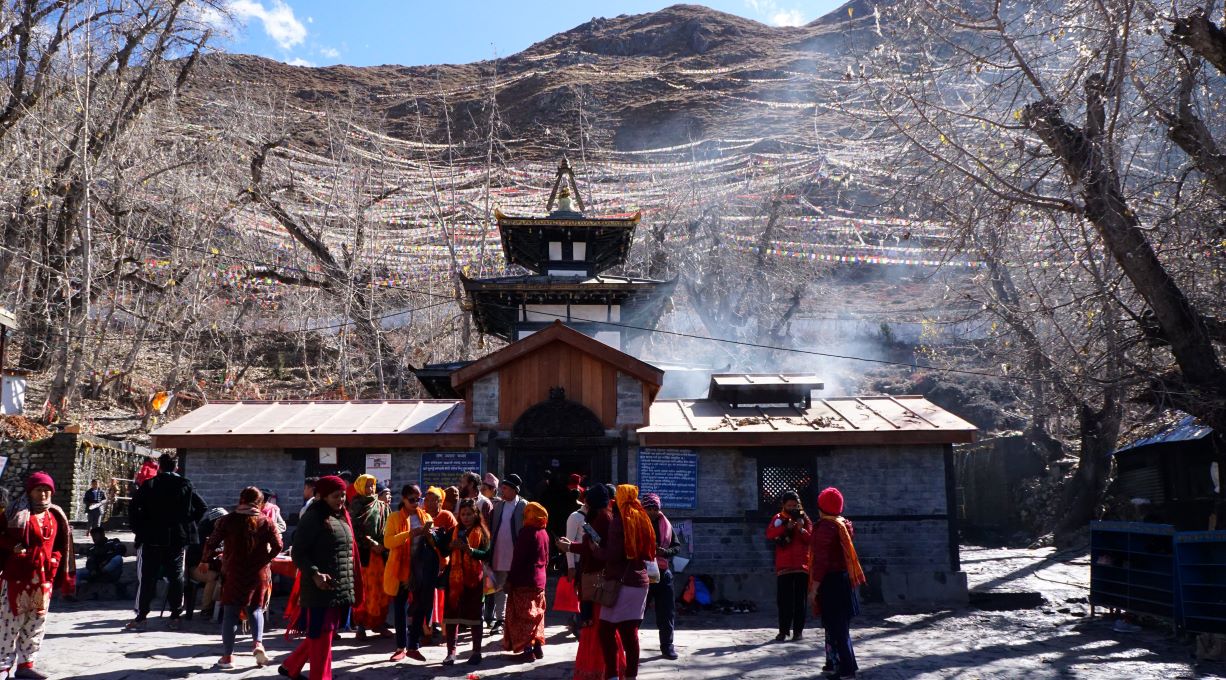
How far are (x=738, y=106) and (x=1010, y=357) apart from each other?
71411 mm

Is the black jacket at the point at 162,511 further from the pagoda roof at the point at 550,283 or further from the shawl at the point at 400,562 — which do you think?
the pagoda roof at the point at 550,283

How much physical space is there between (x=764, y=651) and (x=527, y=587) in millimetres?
2979

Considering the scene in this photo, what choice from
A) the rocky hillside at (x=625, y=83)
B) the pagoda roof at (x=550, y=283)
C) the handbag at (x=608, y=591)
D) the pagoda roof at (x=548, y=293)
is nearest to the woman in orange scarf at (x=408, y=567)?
the handbag at (x=608, y=591)

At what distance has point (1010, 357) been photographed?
74.7ft

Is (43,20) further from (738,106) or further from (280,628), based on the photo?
(738,106)

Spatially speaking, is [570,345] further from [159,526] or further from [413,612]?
[159,526]

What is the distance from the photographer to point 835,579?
27.9ft

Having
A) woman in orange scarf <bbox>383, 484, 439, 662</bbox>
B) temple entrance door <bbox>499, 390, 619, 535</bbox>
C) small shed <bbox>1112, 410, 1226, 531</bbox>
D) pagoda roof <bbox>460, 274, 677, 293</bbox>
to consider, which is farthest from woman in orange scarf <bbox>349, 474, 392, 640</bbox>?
small shed <bbox>1112, 410, 1226, 531</bbox>

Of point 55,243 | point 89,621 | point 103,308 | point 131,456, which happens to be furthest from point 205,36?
point 89,621

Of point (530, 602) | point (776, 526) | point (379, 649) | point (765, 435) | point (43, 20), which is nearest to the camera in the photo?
point (530, 602)

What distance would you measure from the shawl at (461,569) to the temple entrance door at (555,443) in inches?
207

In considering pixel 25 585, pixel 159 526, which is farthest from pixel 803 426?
pixel 25 585

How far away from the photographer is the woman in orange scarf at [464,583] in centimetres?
868

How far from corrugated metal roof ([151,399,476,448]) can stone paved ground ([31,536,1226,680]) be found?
2608mm
